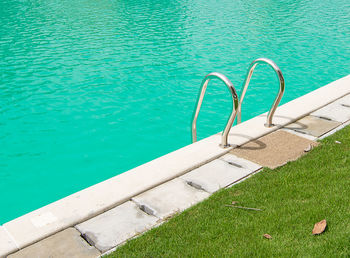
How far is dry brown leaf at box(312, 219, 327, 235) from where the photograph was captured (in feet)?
10.3

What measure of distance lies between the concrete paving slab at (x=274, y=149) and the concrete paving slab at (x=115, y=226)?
66.9 inches

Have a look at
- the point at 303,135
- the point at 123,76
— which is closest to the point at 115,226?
the point at 303,135

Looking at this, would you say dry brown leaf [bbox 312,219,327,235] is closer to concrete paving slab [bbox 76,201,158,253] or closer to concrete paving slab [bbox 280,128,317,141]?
concrete paving slab [bbox 76,201,158,253]

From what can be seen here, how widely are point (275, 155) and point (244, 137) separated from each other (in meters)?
0.63

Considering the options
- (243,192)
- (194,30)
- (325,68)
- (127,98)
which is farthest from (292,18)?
(243,192)

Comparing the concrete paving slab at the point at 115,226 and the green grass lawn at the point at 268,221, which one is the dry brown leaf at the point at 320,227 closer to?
the green grass lawn at the point at 268,221

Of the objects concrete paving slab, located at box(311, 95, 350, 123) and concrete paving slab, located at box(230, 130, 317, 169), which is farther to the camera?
concrete paving slab, located at box(311, 95, 350, 123)

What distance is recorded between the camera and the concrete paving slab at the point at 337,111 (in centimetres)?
602

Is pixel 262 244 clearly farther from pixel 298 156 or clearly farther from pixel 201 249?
pixel 298 156

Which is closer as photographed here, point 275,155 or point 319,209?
point 319,209

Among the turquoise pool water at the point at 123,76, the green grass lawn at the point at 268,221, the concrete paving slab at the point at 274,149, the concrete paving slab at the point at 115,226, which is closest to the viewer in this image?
the green grass lawn at the point at 268,221

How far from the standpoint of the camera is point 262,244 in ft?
10.2

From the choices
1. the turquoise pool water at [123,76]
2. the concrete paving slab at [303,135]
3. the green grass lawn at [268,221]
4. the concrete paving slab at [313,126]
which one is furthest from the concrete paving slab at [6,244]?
the concrete paving slab at [313,126]

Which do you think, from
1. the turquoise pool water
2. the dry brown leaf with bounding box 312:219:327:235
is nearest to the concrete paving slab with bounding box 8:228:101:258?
the dry brown leaf with bounding box 312:219:327:235
